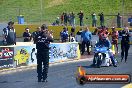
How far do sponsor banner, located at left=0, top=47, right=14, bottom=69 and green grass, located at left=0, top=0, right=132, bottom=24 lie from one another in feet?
79.7

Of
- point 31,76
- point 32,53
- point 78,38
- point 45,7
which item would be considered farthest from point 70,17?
point 31,76

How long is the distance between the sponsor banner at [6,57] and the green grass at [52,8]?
24.3m

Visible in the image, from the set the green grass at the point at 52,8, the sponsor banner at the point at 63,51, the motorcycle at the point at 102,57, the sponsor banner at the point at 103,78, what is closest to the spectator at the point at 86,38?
the sponsor banner at the point at 63,51

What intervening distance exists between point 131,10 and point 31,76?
109 feet

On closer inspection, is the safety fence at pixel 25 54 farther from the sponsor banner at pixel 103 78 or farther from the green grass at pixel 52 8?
the green grass at pixel 52 8

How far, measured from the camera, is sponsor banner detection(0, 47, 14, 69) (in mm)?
21516

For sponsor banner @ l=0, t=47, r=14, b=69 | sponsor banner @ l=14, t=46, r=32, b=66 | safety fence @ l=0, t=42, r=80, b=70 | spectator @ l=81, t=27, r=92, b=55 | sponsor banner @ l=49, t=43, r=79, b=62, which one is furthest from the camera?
spectator @ l=81, t=27, r=92, b=55

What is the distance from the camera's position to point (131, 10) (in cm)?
5138

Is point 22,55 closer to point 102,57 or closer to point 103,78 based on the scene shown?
point 102,57

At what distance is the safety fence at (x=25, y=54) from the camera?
2178 centimetres

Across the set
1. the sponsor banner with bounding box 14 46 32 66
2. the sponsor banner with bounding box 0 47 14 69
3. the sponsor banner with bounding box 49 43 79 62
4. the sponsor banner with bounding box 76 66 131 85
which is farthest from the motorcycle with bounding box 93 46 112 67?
the sponsor banner with bounding box 76 66 131 85

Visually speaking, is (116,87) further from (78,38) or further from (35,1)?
(35,1)

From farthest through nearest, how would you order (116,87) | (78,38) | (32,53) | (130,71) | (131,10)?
(131,10) < (78,38) < (32,53) < (130,71) < (116,87)

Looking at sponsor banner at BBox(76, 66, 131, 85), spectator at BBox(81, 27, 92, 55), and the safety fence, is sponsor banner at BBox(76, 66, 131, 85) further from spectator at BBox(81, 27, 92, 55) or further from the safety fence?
spectator at BBox(81, 27, 92, 55)
